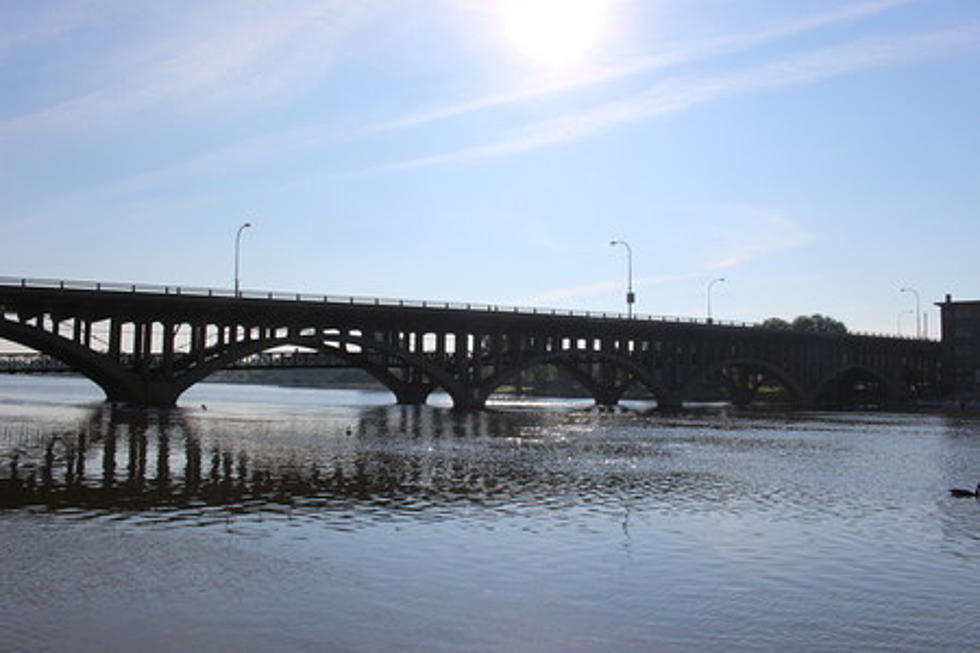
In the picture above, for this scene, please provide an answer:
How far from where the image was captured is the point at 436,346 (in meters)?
102

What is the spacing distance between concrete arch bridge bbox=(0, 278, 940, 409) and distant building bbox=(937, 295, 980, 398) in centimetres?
873

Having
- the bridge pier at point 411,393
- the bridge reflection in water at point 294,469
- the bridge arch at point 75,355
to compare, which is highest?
the bridge arch at point 75,355

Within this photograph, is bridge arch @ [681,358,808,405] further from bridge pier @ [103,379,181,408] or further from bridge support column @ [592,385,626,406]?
bridge pier @ [103,379,181,408]

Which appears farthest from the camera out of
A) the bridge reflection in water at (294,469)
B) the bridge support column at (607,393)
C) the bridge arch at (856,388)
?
the bridge arch at (856,388)

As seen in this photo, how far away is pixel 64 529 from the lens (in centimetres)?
2277

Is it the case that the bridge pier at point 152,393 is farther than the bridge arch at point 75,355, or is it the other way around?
the bridge pier at point 152,393

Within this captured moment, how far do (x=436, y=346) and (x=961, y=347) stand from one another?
336 feet

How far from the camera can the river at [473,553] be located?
15094 mm

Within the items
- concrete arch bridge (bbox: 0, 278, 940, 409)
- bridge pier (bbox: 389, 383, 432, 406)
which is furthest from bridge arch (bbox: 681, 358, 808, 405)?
bridge pier (bbox: 389, 383, 432, 406)

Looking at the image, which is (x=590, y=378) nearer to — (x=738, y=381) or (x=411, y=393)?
(x=411, y=393)

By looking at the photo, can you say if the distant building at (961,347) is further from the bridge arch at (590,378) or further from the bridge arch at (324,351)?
the bridge arch at (324,351)

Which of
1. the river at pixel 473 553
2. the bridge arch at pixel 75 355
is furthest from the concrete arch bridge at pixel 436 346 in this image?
the river at pixel 473 553

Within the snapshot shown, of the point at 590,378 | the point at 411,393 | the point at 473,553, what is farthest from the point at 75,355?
the point at 590,378

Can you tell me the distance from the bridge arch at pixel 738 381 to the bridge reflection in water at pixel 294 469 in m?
62.4
